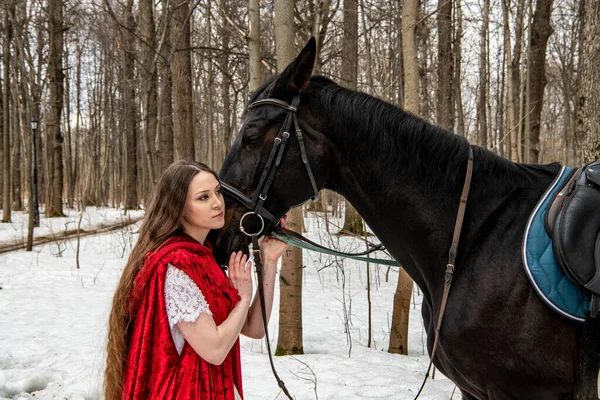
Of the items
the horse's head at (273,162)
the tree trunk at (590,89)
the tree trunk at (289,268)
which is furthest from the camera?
the tree trunk at (289,268)

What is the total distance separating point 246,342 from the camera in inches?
204

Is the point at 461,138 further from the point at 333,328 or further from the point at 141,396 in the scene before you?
the point at 333,328

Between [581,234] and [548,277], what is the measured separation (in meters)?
0.20

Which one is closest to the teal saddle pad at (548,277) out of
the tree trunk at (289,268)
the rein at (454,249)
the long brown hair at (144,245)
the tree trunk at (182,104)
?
the rein at (454,249)

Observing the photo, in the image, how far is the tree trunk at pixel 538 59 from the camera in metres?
10.7

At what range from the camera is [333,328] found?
225 inches

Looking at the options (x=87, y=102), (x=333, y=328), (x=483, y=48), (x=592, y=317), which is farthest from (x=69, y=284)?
(x=87, y=102)

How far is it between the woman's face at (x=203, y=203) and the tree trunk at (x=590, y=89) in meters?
2.87

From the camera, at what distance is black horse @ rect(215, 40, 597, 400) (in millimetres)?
1531

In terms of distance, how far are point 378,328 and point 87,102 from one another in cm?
3044

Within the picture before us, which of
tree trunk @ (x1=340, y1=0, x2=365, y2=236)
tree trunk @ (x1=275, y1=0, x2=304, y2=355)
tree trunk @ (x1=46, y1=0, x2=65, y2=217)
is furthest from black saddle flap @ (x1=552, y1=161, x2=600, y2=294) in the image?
tree trunk @ (x1=46, y1=0, x2=65, y2=217)

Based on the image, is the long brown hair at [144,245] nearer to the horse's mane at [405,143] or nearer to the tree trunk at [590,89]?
the horse's mane at [405,143]

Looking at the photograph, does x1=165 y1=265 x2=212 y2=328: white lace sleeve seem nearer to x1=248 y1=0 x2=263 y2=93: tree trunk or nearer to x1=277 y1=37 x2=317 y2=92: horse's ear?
x1=277 y1=37 x2=317 y2=92: horse's ear

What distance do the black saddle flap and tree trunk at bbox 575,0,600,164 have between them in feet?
6.09
